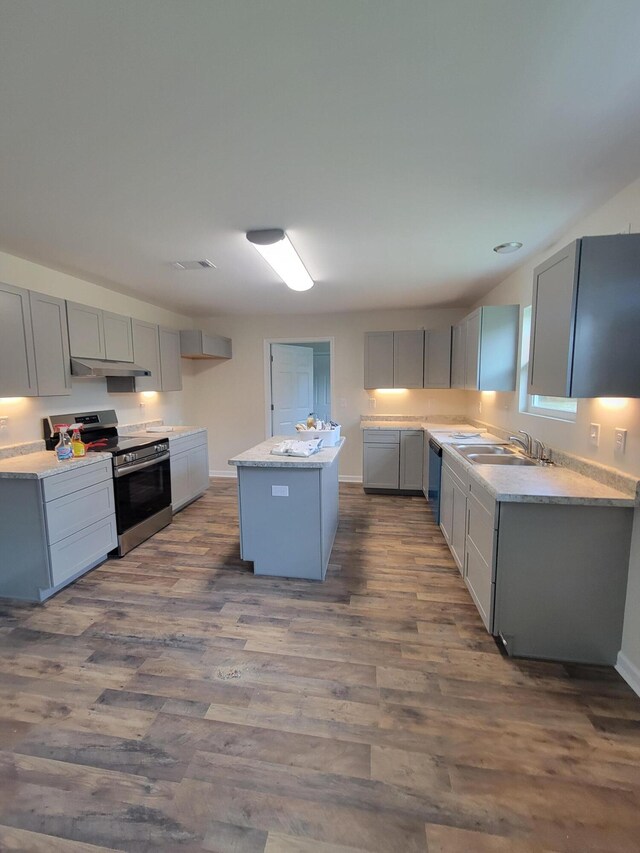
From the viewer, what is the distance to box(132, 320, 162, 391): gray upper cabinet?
382 cm

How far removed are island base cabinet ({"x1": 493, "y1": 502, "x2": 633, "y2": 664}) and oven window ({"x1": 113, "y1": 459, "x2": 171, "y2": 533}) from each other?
294 centimetres

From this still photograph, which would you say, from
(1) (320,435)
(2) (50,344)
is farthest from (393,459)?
(2) (50,344)

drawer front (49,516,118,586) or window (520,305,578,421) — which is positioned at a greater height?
window (520,305,578,421)

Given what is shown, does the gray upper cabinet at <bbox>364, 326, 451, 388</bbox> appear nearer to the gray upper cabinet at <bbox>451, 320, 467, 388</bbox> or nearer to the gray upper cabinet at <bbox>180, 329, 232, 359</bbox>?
the gray upper cabinet at <bbox>451, 320, 467, 388</bbox>

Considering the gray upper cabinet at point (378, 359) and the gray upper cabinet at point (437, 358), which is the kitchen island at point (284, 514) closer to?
the gray upper cabinet at point (378, 359)

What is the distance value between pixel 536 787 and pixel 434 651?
2.23 feet

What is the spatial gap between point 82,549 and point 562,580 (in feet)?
10.4

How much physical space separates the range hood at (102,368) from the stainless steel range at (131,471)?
0.54 m

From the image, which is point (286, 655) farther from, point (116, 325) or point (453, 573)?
point (116, 325)

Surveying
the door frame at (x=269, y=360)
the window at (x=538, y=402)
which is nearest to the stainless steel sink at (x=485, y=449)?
the window at (x=538, y=402)

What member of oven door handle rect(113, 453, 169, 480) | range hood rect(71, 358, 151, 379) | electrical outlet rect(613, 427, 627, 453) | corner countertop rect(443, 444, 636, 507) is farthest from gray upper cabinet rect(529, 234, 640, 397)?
range hood rect(71, 358, 151, 379)

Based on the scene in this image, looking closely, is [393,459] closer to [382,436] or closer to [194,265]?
[382,436]

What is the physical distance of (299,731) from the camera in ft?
4.91

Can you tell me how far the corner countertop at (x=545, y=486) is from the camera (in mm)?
1764
